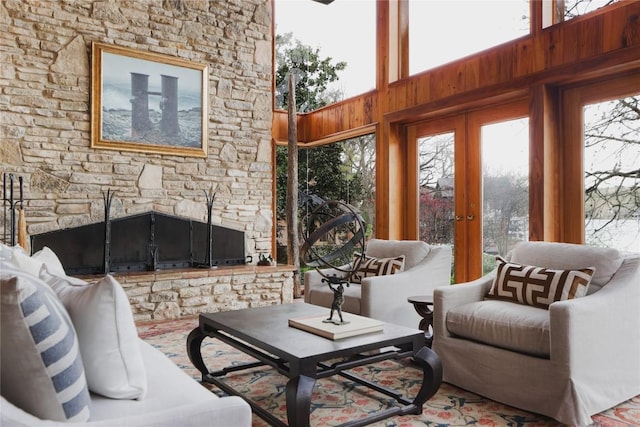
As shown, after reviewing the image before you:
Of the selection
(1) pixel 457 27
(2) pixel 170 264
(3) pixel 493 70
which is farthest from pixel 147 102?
(3) pixel 493 70

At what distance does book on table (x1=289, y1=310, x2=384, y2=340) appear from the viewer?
2.29m

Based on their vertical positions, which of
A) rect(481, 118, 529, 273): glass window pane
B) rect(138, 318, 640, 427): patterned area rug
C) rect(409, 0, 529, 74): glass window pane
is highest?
rect(409, 0, 529, 74): glass window pane

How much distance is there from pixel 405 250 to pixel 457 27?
8.02 feet

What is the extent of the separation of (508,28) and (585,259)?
8.14ft

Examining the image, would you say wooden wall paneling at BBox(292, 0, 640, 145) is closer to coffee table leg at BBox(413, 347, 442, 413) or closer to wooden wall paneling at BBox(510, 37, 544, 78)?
wooden wall paneling at BBox(510, 37, 544, 78)

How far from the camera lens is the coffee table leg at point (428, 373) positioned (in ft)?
7.86

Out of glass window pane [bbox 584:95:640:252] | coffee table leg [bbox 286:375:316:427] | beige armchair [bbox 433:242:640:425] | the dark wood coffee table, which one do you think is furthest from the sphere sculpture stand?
glass window pane [bbox 584:95:640:252]

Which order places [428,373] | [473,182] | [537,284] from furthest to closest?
[473,182] → [537,284] → [428,373]

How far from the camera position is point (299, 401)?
1.93 metres

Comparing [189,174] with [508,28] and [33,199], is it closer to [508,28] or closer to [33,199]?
[33,199]

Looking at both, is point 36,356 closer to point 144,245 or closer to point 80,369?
point 80,369

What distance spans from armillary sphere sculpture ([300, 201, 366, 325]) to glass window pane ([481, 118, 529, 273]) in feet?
4.08

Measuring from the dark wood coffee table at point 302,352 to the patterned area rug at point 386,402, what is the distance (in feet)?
0.24

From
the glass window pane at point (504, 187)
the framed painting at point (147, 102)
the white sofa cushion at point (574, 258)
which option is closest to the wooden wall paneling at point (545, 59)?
the glass window pane at point (504, 187)
